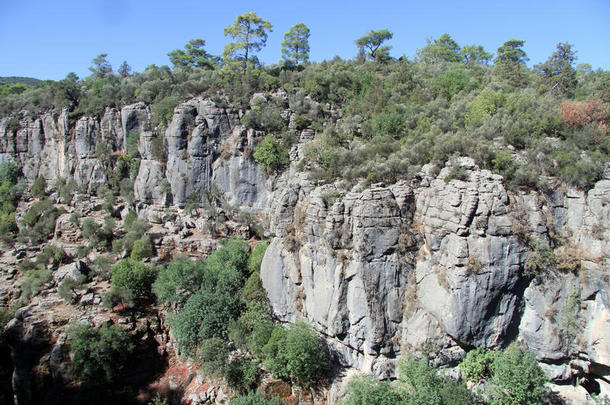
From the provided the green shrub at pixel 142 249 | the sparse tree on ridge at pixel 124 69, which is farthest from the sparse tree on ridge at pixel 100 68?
the green shrub at pixel 142 249

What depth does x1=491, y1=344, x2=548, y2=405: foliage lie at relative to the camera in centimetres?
1691

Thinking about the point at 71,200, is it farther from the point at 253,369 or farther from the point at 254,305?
the point at 253,369

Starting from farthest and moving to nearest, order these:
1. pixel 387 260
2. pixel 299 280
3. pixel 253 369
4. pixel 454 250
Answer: pixel 299 280
pixel 253 369
pixel 387 260
pixel 454 250

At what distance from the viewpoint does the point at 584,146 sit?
70.6 ft

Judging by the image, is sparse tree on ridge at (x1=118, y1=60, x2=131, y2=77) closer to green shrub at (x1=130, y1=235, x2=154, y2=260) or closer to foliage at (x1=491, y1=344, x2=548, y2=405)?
green shrub at (x1=130, y1=235, x2=154, y2=260)

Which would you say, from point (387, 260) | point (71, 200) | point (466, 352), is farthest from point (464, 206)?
point (71, 200)

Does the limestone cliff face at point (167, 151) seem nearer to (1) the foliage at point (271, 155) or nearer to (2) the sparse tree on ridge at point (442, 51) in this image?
(1) the foliage at point (271, 155)

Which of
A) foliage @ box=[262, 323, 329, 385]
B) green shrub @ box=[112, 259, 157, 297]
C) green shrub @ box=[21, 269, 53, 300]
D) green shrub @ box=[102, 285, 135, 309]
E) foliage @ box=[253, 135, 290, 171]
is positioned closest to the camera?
foliage @ box=[262, 323, 329, 385]

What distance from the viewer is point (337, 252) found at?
70.9 feet

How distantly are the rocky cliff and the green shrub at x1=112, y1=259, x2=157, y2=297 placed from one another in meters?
11.5

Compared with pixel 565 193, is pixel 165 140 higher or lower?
higher

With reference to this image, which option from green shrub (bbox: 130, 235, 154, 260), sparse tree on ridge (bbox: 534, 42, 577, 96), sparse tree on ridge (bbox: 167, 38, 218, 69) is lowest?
green shrub (bbox: 130, 235, 154, 260)

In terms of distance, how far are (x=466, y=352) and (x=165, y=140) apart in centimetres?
3515

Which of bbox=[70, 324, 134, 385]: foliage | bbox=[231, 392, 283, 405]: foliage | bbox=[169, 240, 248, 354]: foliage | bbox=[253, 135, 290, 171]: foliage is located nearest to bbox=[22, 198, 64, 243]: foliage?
bbox=[70, 324, 134, 385]: foliage
